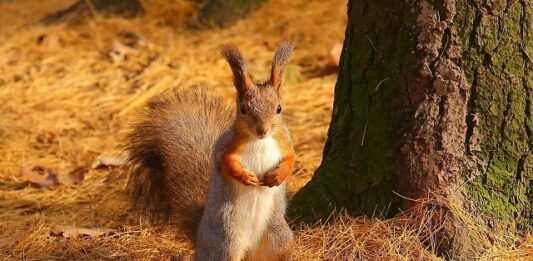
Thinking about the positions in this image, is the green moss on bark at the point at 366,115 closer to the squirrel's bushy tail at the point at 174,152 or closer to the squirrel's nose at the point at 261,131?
the squirrel's bushy tail at the point at 174,152

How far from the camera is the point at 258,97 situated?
97.3 inches

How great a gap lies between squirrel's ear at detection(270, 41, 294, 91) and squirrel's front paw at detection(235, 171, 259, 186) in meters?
0.25

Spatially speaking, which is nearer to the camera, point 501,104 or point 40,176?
point 501,104

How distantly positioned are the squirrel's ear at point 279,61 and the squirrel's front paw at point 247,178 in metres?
0.25

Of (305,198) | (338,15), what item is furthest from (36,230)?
(338,15)

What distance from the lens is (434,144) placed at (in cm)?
284

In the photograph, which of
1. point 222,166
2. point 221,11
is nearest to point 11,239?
point 222,166

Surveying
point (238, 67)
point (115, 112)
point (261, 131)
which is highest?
point (238, 67)

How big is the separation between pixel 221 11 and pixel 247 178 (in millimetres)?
3806

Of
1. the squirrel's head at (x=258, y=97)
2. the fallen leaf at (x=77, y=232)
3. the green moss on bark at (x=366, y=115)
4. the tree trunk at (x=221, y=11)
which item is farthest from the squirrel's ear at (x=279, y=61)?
the tree trunk at (x=221, y=11)

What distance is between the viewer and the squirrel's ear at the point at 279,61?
249 centimetres

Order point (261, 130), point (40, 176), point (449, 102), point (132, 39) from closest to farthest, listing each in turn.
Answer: point (261, 130) < point (449, 102) < point (40, 176) < point (132, 39)

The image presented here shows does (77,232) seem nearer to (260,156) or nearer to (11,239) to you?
(11,239)

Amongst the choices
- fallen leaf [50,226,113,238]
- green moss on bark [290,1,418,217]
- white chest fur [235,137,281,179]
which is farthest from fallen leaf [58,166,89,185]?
white chest fur [235,137,281,179]
